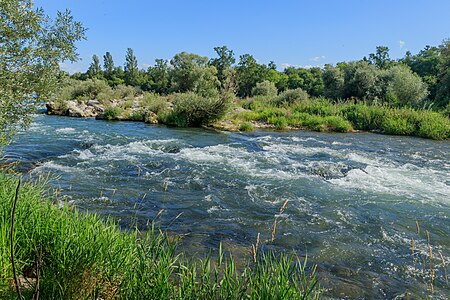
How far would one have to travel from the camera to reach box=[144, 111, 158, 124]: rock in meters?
25.6

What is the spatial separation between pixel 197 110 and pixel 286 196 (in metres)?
16.5

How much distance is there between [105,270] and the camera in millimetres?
3361

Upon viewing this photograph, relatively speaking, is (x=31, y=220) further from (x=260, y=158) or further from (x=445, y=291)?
(x=260, y=158)

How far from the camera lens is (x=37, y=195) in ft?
15.6

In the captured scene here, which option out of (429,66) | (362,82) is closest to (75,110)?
(362,82)

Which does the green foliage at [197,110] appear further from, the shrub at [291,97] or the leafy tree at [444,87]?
the leafy tree at [444,87]

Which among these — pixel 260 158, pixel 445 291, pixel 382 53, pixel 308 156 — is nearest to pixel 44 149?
pixel 260 158

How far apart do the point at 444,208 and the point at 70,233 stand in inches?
335

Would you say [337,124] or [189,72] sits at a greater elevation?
[189,72]

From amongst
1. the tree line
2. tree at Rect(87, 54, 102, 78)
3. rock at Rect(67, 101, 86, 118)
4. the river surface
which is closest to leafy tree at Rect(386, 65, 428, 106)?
the tree line

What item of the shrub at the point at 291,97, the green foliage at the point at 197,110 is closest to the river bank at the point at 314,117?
the green foliage at the point at 197,110

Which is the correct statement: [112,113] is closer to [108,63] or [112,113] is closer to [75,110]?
[75,110]

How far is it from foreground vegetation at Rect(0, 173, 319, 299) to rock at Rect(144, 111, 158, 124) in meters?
→ 22.0

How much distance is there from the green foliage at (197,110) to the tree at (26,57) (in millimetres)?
17725
